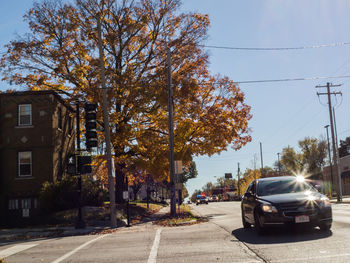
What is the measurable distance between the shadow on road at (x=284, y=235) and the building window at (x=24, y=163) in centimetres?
1721

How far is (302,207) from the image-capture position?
9.50 m

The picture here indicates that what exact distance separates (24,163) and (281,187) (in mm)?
18354

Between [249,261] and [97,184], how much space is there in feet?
60.3

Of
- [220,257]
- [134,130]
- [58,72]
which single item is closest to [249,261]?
[220,257]

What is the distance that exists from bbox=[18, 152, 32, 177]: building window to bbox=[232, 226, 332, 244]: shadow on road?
56.5ft

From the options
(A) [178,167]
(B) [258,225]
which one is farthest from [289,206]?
(A) [178,167]

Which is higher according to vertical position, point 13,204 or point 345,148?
point 345,148

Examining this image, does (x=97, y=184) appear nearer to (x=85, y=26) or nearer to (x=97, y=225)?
(x=97, y=225)

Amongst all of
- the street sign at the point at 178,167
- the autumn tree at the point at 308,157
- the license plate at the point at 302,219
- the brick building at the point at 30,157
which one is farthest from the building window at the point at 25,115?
the autumn tree at the point at 308,157

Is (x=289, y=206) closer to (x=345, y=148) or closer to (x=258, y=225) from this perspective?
(x=258, y=225)

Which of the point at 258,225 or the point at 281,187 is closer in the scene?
the point at 258,225

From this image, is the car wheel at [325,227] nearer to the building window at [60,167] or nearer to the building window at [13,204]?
the building window at [60,167]

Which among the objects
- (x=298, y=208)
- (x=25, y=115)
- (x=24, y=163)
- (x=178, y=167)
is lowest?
(x=298, y=208)

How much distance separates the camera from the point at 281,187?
11.0m
